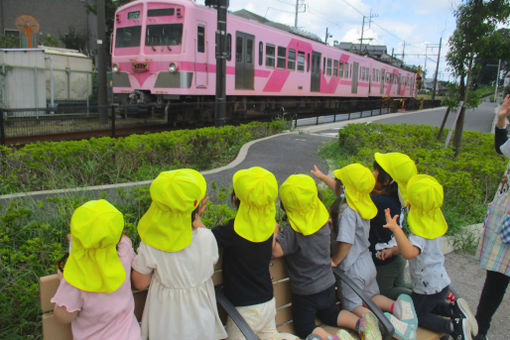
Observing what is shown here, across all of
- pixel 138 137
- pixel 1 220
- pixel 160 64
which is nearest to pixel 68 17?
pixel 160 64

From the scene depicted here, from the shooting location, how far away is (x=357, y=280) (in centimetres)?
269

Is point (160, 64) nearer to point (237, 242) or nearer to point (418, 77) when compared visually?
point (237, 242)

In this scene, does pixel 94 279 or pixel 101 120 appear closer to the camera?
pixel 94 279

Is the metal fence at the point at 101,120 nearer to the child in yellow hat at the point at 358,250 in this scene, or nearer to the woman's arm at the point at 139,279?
the woman's arm at the point at 139,279

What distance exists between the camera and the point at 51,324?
179 cm

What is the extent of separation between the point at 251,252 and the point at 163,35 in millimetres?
10058

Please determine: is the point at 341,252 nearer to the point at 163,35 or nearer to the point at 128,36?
the point at 163,35

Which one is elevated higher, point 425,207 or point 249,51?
point 249,51

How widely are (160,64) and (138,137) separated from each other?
5.31 m

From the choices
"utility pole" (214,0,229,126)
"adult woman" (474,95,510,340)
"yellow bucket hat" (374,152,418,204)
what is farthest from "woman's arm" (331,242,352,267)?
"utility pole" (214,0,229,126)

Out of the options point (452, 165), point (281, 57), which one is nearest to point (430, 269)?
point (452, 165)

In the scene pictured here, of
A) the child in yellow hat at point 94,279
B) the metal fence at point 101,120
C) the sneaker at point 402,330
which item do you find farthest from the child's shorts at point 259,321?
the metal fence at point 101,120

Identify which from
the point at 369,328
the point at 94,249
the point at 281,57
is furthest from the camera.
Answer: the point at 281,57

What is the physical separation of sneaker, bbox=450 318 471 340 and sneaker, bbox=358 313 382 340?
53 cm
